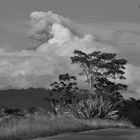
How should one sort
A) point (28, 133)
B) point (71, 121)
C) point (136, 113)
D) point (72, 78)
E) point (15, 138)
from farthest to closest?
point (72, 78), point (136, 113), point (71, 121), point (28, 133), point (15, 138)

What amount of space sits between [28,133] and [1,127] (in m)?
1.05

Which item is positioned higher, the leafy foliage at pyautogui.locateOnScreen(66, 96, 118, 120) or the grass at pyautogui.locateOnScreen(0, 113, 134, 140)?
the leafy foliage at pyautogui.locateOnScreen(66, 96, 118, 120)


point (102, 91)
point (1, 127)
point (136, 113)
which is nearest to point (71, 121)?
point (1, 127)

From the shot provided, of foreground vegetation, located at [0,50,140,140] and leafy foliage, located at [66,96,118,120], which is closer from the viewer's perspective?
foreground vegetation, located at [0,50,140,140]

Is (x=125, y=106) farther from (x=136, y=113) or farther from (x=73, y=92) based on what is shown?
(x=73, y=92)

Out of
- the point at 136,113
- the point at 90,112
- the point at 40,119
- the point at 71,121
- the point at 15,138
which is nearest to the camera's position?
the point at 15,138

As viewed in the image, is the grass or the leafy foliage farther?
the leafy foliage

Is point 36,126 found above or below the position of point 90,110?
below

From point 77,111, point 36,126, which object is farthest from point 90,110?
point 36,126

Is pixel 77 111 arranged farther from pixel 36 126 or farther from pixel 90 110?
pixel 36 126

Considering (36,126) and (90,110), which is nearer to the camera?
(36,126)

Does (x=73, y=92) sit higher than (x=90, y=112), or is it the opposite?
(x=73, y=92)

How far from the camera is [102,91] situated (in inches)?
2712

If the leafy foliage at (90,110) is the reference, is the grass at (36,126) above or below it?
below
